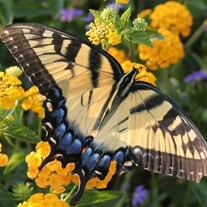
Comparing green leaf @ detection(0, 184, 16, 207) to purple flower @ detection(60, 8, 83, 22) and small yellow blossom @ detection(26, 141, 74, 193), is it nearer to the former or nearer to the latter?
small yellow blossom @ detection(26, 141, 74, 193)

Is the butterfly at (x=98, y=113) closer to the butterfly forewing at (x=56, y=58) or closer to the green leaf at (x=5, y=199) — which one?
the butterfly forewing at (x=56, y=58)

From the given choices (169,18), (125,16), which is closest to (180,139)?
(125,16)

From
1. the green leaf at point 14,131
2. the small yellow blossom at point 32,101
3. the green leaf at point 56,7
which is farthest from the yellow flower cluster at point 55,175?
the green leaf at point 56,7

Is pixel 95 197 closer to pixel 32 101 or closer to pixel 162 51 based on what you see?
pixel 32 101

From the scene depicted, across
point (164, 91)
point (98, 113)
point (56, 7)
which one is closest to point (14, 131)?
point (98, 113)

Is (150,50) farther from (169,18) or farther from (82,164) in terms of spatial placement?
(82,164)

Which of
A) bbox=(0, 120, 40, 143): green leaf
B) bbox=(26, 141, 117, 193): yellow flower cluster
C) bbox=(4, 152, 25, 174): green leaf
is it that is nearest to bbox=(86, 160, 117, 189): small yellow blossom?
bbox=(26, 141, 117, 193): yellow flower cluster
